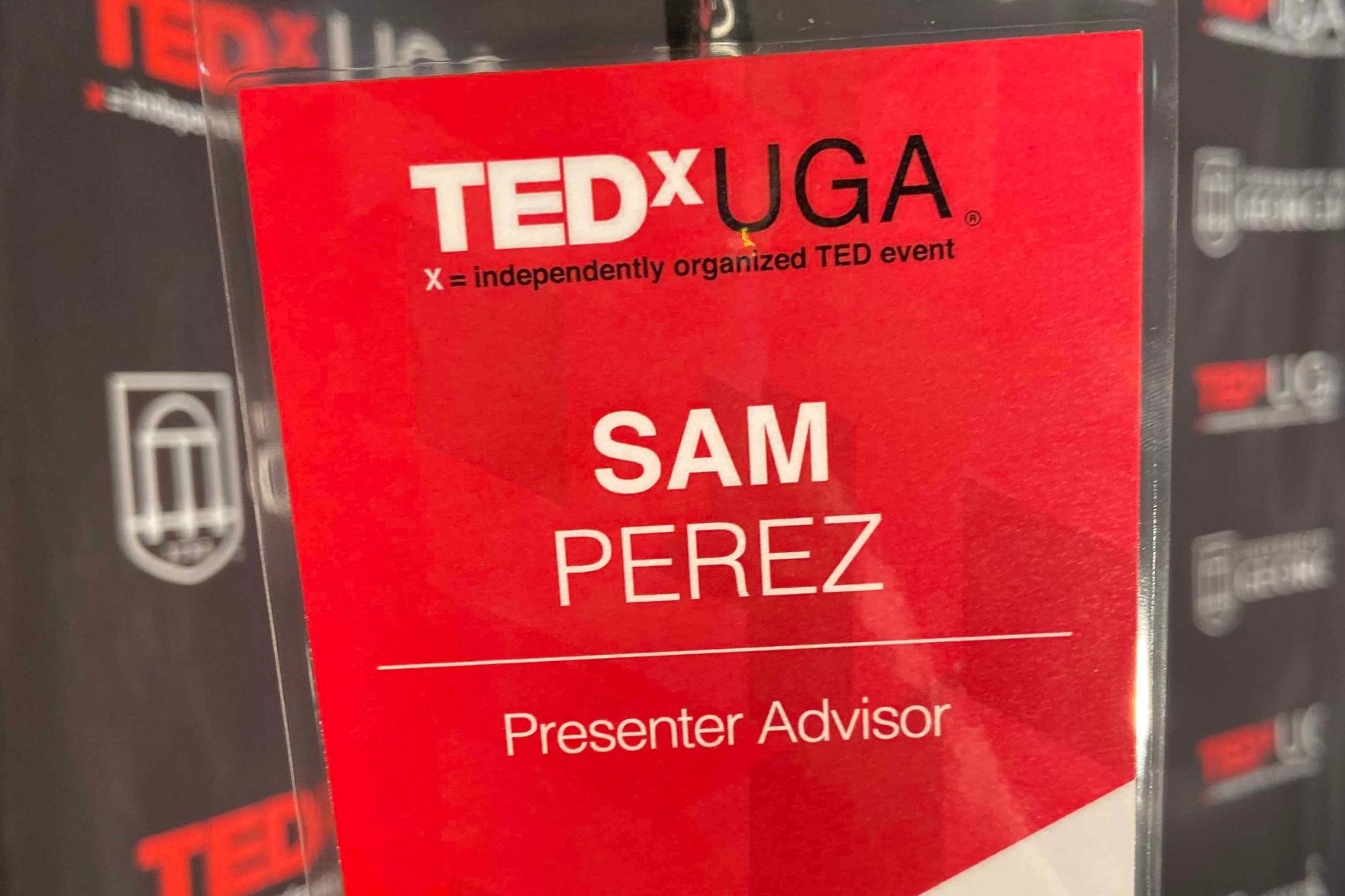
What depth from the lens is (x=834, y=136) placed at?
0.24m

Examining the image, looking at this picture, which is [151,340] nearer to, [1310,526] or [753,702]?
[753,702]

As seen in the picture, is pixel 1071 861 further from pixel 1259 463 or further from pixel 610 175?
pixel 1259 463

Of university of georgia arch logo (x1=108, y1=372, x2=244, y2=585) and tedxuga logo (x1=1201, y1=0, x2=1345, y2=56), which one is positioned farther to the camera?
tedxuga logo (x1=1201, y1=0, x2=1345, y2=56)

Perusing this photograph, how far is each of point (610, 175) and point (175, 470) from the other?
1.24 ft

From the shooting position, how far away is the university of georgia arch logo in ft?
1.57

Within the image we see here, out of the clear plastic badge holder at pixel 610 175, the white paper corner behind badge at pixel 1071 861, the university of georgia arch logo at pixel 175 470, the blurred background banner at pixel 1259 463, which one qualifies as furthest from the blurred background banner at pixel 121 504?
the blurred background banner at pixel 1259 463

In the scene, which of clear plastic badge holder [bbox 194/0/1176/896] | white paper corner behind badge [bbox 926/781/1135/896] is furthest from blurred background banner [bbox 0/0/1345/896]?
white paper corner behind badge [bbox 926/781/1135/896]

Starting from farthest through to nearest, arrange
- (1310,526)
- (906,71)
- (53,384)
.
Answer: (1310,526) < (53,384) < (906,71)

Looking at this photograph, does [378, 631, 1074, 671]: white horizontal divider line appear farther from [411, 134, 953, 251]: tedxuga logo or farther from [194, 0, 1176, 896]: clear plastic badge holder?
[411, 134, 953, 251]: tedxuga logo

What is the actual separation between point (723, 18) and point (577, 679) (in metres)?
0.20

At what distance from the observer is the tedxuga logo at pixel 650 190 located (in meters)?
0.24

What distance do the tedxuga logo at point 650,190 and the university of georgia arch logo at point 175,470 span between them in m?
0.32

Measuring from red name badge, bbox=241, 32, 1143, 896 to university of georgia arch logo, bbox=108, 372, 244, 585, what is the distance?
0.28m

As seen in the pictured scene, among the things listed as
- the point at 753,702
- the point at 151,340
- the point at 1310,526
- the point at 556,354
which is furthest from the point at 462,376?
the point at 1310,526
